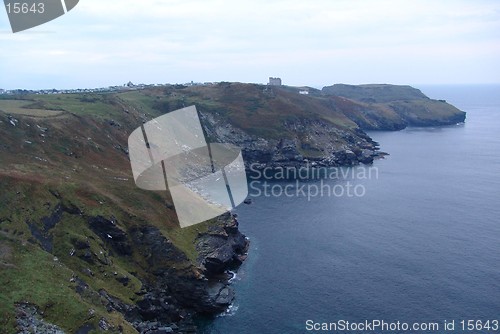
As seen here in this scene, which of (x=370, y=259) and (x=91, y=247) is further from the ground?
(x=91, y=247)

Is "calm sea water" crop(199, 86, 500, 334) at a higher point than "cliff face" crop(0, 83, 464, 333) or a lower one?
lower

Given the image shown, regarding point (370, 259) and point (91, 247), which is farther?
point (370, 259)

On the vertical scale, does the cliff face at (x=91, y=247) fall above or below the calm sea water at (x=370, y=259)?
above

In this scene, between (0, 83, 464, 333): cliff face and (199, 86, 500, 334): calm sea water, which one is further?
(199, 86, 500, 334): calm sea water

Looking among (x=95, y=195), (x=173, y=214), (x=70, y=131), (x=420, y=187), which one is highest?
(x=70, y=131)

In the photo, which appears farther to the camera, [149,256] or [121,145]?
[121,145]

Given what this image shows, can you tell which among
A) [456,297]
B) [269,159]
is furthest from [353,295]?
[269,159]

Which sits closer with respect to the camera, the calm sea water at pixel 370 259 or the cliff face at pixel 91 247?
the cliff face at pixel 91 247

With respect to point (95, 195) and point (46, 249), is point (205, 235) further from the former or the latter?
point (46, 249)
